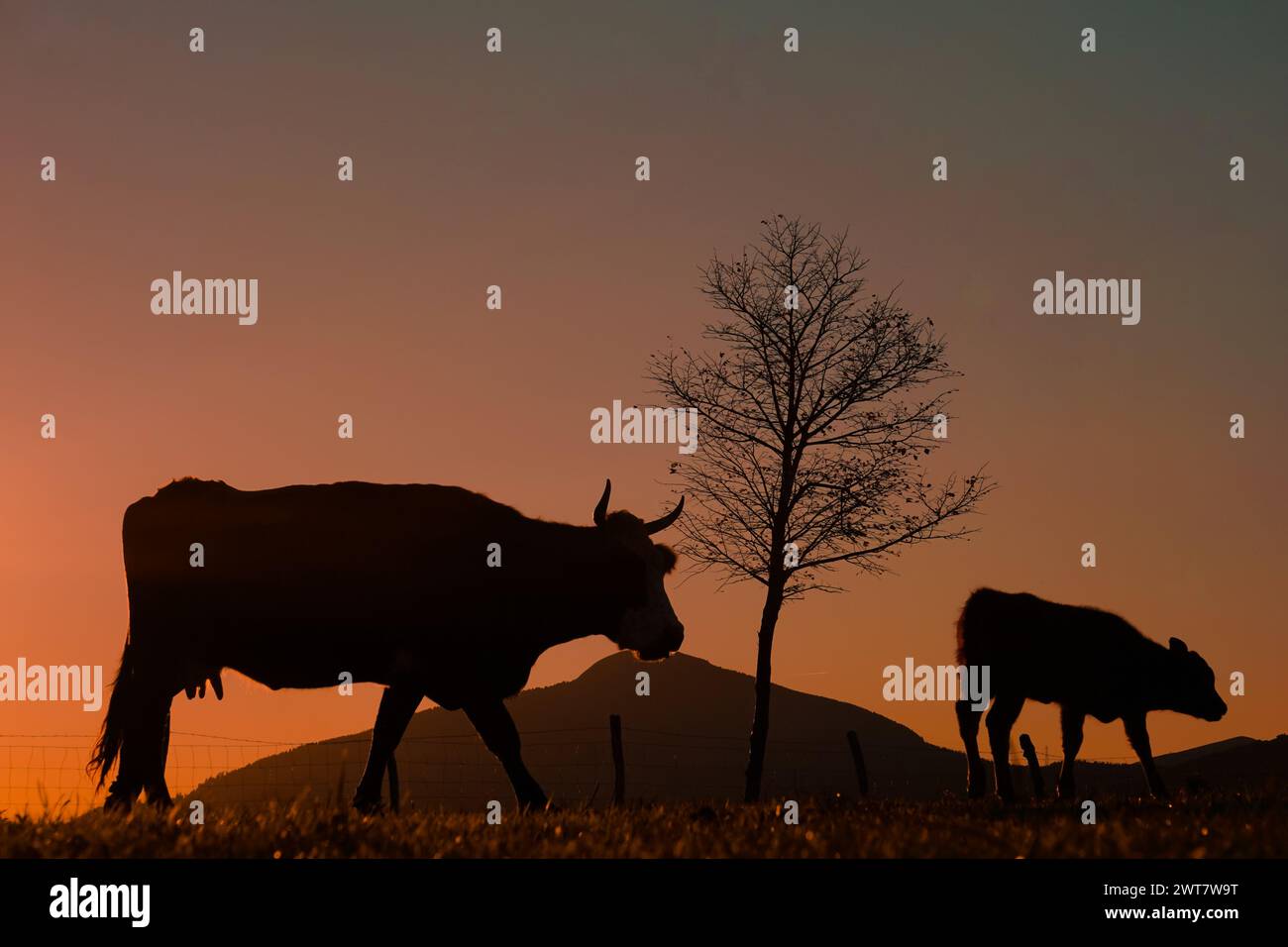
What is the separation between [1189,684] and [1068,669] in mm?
3431

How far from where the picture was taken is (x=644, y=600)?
1702 centimetres

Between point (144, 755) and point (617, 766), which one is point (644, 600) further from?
point (617, 766)

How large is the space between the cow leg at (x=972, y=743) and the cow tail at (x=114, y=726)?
1207 centimetres

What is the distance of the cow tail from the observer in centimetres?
1471

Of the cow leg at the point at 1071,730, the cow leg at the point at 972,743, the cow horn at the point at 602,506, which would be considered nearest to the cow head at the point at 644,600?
the cow horn at the point at 602,506

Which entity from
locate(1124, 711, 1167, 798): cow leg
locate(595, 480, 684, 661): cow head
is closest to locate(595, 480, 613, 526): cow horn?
locate(595, 480, 684, 661): cow head

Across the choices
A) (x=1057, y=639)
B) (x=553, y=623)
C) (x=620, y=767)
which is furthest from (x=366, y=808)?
(x=1057, y=639)

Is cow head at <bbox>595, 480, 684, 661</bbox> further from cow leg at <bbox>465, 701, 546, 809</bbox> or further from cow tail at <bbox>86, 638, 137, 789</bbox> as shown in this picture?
cow tail at <bbox>86, 638, 137, 789</bbox>

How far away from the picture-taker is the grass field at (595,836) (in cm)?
840

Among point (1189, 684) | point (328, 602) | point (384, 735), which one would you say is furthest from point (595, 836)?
point (1189, 684)

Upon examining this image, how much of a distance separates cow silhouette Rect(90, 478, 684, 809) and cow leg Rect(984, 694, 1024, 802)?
761cm

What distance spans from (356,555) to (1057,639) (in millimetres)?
12933
